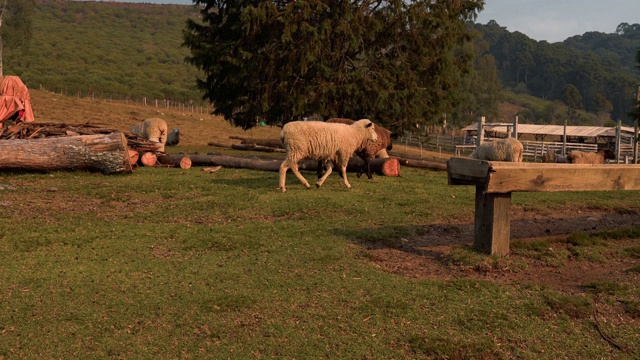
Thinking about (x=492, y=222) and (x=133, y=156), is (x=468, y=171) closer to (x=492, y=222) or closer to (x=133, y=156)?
(x=492, y=222)

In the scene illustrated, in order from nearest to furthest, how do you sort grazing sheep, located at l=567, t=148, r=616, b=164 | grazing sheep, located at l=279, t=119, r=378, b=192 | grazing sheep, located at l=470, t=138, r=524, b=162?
grazing sheep, located at l=279, t=119, r=378, b=192, grazing sheep, located at l=470, t=138, r=524, b=162, grazing sheep, located at l=567, t=148, r=616, b=164

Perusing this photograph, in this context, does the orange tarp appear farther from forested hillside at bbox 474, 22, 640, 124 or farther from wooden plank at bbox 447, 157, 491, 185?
forested hillside at bbox 474, 22, 640, 124

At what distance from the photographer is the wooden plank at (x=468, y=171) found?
570 centimetres

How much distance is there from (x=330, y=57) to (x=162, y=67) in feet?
298

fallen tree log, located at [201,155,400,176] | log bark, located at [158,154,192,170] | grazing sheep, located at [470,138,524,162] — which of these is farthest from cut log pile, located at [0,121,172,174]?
grazing sheep, located at [470,138,524,162]

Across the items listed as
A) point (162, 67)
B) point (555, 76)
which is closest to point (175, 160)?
point (162, 67)

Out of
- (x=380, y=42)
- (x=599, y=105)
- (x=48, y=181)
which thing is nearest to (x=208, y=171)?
(x=48, y=181)

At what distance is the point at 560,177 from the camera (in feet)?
19.6

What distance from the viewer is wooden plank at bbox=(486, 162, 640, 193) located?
5.69 metres

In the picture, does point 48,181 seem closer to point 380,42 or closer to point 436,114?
point 380,42

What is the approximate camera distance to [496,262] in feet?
19.6

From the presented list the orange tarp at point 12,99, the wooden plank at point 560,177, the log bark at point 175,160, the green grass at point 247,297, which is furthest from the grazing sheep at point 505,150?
the orange tarp at point 12,99

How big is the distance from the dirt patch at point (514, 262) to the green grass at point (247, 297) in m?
0.25

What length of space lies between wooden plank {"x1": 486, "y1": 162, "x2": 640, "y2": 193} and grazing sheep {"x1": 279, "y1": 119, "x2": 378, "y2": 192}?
5822mm
